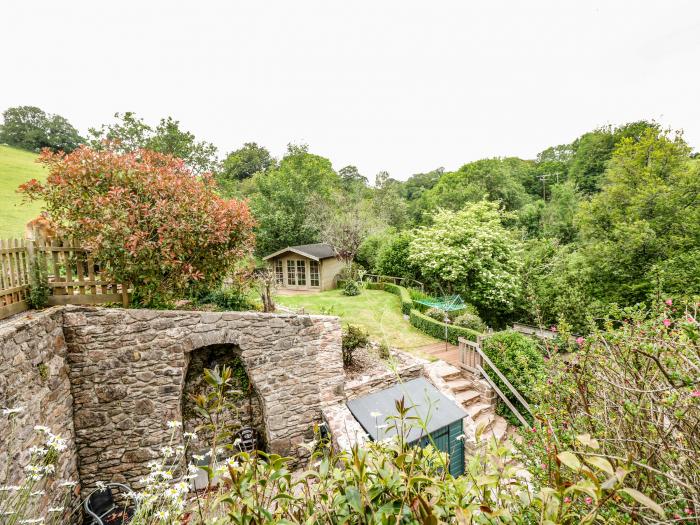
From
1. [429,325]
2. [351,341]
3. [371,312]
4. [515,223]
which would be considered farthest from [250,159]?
[351,341]

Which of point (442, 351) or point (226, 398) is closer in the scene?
point (226, 398)

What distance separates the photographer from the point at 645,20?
8.86 metres

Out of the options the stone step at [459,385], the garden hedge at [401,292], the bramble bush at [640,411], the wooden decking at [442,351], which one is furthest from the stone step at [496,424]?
the garden hedge at [401,292]

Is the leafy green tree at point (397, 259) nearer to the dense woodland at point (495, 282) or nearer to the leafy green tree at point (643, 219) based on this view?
the dense woodland at point (495, 282)

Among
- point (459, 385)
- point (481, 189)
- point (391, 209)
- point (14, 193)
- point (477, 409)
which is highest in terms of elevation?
point (481, 189)

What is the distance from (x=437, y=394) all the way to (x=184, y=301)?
5.45 metres

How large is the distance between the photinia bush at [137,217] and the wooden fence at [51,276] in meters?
0.32

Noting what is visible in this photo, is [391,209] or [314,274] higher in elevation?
[391,209]

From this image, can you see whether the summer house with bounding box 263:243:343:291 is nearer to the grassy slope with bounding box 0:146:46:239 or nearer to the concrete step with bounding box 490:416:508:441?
the grassy slope with bounding box 0:146:46:239

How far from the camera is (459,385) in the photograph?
8.75 meters

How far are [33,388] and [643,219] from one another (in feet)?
61.3

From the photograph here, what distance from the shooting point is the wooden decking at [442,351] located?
1011 centimetres

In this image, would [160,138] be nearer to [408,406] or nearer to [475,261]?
[475,261]

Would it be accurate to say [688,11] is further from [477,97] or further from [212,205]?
[477,97]
